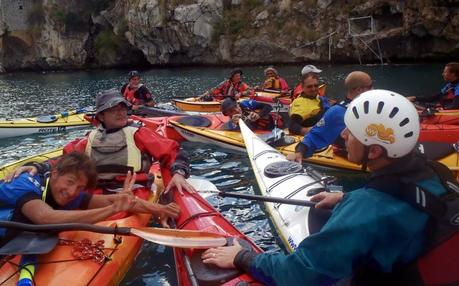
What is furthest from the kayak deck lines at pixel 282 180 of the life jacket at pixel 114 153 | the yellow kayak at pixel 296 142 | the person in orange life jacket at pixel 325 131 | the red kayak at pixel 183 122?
the red kayak at pixel 183 122

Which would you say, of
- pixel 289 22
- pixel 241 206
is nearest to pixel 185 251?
pixel 241 206

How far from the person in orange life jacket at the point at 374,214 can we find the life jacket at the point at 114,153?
2670 mm

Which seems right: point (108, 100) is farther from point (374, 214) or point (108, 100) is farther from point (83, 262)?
point (374, 214)

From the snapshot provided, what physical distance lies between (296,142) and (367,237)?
5342 millimetres

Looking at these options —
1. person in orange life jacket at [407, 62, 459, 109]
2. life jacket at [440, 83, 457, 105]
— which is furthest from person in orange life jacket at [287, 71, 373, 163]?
life jacket at [440, 83, 457, 105]

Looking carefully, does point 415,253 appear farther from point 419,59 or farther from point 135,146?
point 419,59

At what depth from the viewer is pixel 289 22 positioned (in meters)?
34.3

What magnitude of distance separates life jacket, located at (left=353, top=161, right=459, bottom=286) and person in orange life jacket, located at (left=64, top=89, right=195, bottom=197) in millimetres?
2758

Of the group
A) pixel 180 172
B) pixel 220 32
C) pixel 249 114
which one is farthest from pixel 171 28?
pixel 180 172

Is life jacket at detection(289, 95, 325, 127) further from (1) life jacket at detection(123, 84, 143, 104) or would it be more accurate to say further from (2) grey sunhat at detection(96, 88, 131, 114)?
(1) life jacket at detection(123, 84, 143, 104)

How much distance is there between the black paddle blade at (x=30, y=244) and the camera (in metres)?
3.11

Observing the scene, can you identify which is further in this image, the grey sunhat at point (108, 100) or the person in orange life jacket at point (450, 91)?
the person in orange life jacket at point (450, 91)

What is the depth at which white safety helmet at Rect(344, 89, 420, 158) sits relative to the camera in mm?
2076

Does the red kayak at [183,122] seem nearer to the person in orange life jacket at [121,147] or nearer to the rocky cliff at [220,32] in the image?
the person in orange life jacket at [121,147]
